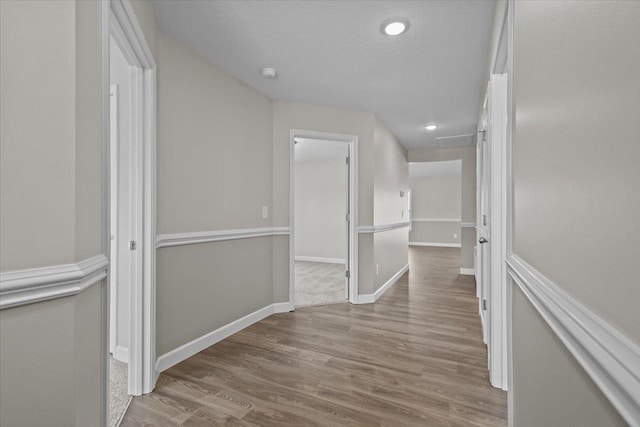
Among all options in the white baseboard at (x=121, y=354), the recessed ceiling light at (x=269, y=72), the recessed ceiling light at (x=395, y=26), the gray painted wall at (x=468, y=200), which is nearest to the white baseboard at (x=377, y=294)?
the gray painted wall at (x=468, y=200)

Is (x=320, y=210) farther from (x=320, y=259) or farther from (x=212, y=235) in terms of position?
(x=212, y=235)

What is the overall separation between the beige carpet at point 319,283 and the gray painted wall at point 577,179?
2.91m

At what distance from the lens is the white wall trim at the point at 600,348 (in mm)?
405

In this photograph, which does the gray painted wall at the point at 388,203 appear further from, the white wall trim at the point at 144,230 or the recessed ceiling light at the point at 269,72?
the white wall trim at the point at 144,230

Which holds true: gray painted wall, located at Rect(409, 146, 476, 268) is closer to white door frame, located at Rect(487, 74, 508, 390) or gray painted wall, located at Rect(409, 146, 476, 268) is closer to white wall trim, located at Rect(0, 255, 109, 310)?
white door frame, located at Rect(487, 74, 508, 390)

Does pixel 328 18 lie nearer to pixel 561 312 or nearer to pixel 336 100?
pixel 336 100

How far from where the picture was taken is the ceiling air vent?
5.04m

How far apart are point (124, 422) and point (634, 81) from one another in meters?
2.29

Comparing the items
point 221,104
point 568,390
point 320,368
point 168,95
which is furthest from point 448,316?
point 168,95

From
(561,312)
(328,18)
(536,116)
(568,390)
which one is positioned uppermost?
(328,18)

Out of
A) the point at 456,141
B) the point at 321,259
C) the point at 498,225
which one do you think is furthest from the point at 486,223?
the point at 321,259

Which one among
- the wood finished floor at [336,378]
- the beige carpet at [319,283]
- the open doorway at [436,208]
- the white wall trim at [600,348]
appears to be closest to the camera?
the white wall trim at [600,348]

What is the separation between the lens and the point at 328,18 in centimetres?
196

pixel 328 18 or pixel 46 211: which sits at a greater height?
pixel 328 18
